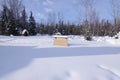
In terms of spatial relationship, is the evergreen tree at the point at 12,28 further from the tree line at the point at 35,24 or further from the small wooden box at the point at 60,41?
the small wooden box at the point at 60,41

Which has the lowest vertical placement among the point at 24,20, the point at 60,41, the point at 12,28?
the point at 60,41

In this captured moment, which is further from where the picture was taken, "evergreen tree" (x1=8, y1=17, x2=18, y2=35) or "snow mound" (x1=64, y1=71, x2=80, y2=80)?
"evergreen tree" (x1=8, y1=17, x2=18, y2=35)

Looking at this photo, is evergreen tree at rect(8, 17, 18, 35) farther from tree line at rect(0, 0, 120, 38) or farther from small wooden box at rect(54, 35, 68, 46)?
small wooden box at rect(54, 35, 68, 46)

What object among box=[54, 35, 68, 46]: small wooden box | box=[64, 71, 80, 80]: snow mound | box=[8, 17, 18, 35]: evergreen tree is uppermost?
box=[8, 17, 18, 35]: evergreen tree

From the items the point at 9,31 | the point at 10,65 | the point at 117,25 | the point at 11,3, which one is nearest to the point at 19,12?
the point at 11,3

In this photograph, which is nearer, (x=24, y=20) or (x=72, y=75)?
(x=72, y=75)

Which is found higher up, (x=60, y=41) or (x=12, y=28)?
(x=12, y=28)

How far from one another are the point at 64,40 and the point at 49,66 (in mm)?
6058

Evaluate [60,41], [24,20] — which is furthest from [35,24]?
[60,41]

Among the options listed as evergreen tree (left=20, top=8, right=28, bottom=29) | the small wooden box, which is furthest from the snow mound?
evergreen tree (left=20, top=8, right=28, bottom=29)

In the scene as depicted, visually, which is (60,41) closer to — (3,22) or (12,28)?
(12,28)

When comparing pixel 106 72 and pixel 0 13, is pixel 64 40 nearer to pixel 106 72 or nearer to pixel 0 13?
pixel 106 72

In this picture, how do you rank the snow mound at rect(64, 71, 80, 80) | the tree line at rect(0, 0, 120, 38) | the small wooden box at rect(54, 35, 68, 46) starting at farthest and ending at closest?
the tree line at rect(0, 0, 120, 38)
the small wooden box at rect(54, 35, 68, 46)
the snow mound at rect(64, 71, 80, 80)

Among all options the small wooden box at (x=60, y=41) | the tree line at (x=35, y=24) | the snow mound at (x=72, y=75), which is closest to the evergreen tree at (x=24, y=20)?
the tree line at (x=35, y=24)
